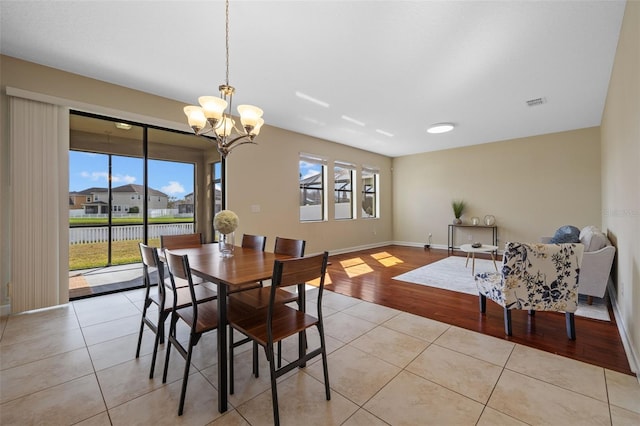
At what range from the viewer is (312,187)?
6.03m

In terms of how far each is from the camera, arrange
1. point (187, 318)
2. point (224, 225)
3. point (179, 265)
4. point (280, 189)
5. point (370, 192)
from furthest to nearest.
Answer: point (370, 192), point (280, 189), point (224, 225), point (187, 318), point (179, 265)

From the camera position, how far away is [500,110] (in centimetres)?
427

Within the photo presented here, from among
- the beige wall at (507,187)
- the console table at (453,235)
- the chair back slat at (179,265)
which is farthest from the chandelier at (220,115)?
the beige wall at (507,187)

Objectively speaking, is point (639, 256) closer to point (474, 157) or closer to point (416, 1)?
point (416, 1)

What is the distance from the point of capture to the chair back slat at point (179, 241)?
2.71 meters

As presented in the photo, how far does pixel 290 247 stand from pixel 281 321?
77 centimetres

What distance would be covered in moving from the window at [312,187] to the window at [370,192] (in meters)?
1.61

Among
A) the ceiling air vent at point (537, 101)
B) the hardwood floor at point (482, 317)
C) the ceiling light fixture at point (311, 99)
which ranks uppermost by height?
the ceiling light fixture at point (311, 99)

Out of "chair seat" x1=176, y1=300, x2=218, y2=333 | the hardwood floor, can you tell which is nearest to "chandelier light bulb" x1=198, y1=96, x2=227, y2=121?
"chair seat" x1=176, y1=300, x2=218, y2=333

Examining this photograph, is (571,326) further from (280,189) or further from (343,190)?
(343,190)

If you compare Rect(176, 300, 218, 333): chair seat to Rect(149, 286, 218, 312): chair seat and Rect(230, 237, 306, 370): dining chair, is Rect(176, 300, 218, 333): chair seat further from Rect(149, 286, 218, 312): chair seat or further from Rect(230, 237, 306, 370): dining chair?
Rect(230, 237, 306, 370): dining chair

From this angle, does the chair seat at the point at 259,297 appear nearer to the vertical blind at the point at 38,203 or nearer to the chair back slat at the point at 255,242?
the chair back slat at the point at 255,242

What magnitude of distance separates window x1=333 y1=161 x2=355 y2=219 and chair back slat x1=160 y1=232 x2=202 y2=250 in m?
3.91

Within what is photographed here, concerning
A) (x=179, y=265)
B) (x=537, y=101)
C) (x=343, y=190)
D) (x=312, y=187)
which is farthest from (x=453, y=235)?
(x=179, y=265)
